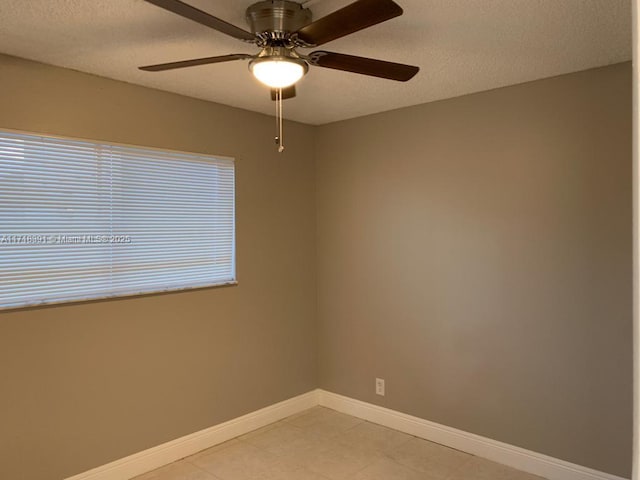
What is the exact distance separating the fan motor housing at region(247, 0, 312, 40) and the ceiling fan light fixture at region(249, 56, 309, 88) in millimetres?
113

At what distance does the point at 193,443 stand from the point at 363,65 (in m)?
2.61

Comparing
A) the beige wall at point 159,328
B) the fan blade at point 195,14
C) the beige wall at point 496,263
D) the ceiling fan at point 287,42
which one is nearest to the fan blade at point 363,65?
the ceiling fan at point 287,42

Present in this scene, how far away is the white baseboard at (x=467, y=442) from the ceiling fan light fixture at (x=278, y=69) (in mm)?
2564

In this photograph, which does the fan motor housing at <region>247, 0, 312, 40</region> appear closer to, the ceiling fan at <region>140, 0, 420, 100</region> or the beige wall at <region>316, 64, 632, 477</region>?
the ceiling fan at <region>140, 0, 420, 100</region>

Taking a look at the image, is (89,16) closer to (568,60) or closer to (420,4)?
(420,4)

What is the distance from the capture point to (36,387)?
236 centimetres

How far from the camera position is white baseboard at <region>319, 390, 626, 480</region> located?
2609mm

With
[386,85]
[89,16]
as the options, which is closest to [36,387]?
[89,16]

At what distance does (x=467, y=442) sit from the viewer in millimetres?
3010

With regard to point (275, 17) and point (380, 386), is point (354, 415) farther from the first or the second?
point (275, 17)

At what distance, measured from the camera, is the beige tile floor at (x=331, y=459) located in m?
2.74

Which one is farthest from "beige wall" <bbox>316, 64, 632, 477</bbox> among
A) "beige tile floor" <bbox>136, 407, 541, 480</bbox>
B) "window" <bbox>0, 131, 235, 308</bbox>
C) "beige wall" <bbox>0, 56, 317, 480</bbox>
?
"window" <bbox>0, 131, 235, 308</bbox>

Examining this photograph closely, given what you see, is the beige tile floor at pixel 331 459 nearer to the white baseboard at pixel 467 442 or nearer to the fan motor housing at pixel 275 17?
the white baseboard at pixel 467 442

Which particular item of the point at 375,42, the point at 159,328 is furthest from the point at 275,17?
the point at 159,328
